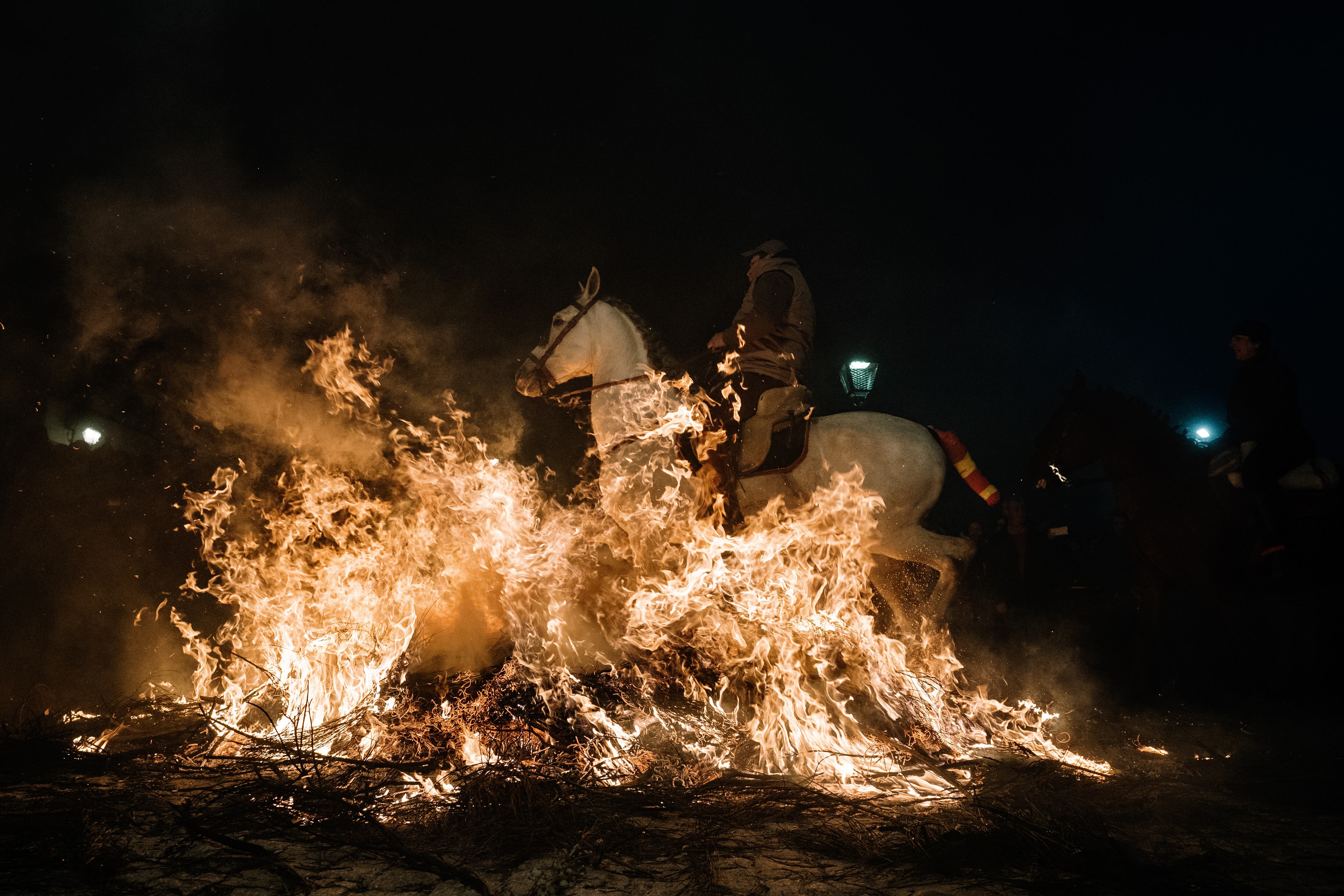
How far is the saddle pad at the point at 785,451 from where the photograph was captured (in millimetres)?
5691

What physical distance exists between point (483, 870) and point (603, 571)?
3.37 metres

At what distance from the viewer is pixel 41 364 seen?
590 centimetres

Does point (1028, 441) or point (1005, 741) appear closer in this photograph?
point (1005, 741)

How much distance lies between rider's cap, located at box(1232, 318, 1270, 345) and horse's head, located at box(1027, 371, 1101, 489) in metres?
1.29

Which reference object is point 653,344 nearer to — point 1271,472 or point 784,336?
point 784,336

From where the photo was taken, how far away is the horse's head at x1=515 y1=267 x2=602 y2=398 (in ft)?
19.8

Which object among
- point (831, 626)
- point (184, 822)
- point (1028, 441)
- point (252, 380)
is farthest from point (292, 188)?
point (1028, 441)

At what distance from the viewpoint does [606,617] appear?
5.35 metres

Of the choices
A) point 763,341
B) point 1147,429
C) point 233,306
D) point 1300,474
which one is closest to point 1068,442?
point 1147,429

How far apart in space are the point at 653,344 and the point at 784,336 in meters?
1.21

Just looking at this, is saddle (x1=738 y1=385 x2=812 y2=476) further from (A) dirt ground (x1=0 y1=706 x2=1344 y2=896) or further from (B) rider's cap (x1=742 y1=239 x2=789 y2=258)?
(A) dirt ground (x1=0 y1=706 x2=1344 y2=896)

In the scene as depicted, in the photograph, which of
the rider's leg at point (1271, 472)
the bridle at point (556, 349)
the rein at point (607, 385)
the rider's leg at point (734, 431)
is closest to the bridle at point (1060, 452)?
the rider's leg at point (1271, 472)

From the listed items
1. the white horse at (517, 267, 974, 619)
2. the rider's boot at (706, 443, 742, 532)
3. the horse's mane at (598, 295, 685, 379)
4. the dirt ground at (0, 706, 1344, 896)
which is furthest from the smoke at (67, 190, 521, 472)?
the rider's boot at (706, 443, 742, 532)

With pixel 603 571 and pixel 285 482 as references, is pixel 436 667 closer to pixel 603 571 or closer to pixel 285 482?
pixel 603 571
